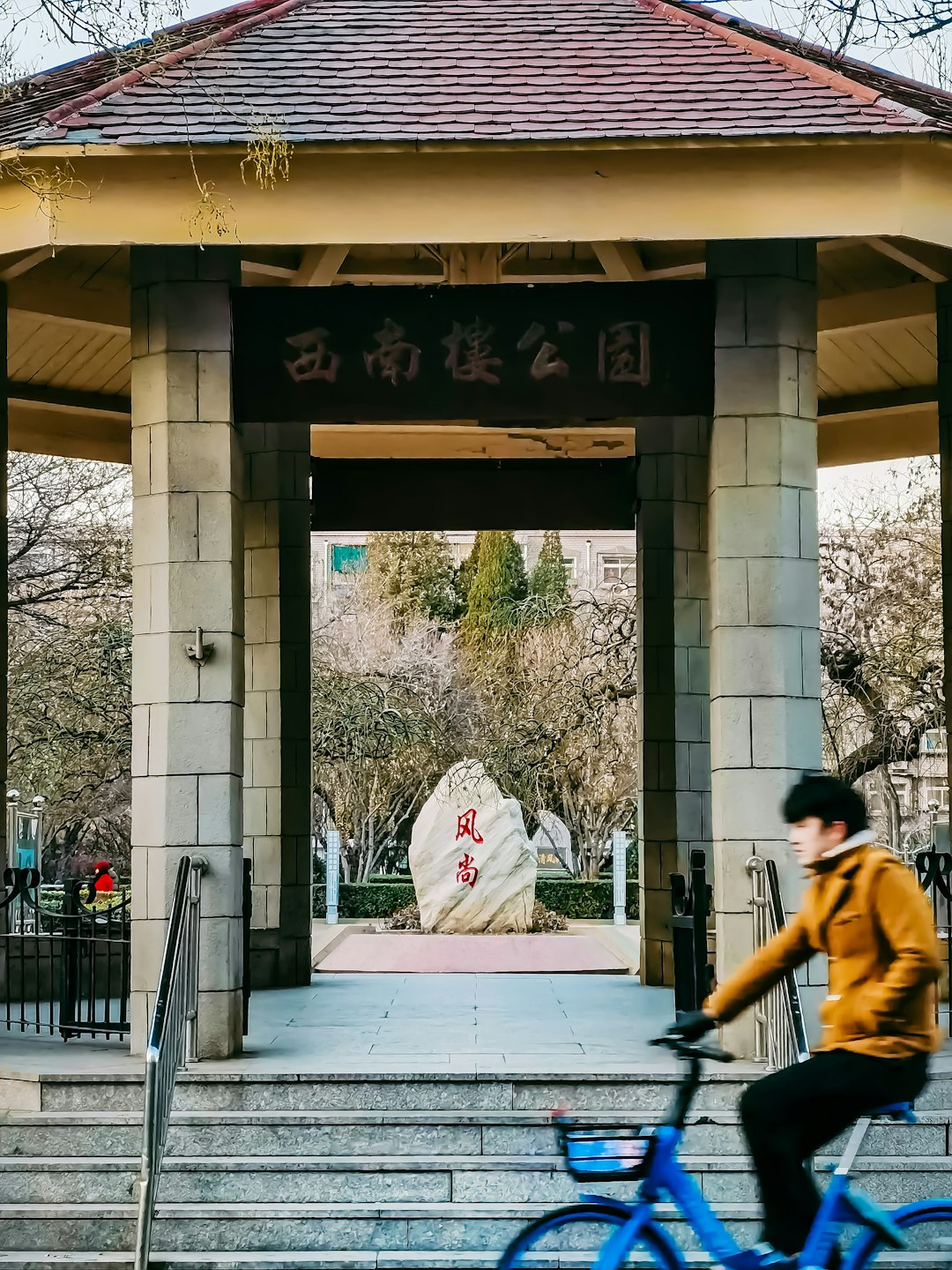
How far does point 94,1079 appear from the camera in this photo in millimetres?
8727

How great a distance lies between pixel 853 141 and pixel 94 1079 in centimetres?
665

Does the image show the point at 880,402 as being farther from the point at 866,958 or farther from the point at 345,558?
the point at 345,558

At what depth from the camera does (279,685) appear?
1472 centimetres

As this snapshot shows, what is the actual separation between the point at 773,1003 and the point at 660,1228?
408cm

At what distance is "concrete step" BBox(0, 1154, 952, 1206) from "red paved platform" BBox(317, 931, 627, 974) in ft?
26.7

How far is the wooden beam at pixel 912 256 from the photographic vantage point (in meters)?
11.2

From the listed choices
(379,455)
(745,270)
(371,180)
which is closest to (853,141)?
(745,270)

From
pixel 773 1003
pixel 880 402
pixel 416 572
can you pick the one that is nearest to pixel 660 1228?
pixel 773 1003

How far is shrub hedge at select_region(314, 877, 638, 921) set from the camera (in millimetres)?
37188

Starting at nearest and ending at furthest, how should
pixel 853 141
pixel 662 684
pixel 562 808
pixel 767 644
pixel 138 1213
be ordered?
pixel 138 1213 → pixel 853 141 → pixel 767 644 → pixel 662 684 → pixel 562 808

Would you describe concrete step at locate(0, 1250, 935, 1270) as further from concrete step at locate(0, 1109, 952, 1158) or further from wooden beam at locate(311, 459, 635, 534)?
wooden beam at locate(311, 459, 635, 534)

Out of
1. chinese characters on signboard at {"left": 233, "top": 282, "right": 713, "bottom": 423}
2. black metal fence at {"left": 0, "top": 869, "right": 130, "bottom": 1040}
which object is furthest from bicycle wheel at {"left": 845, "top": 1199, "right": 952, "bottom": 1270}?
chinese characters on signboard at {"left": 233, "top": 282, "right": 713, "bottom": 423}

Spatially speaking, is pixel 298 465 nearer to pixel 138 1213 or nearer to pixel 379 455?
pixel 379 455

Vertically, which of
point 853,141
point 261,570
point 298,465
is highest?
point 853,141
